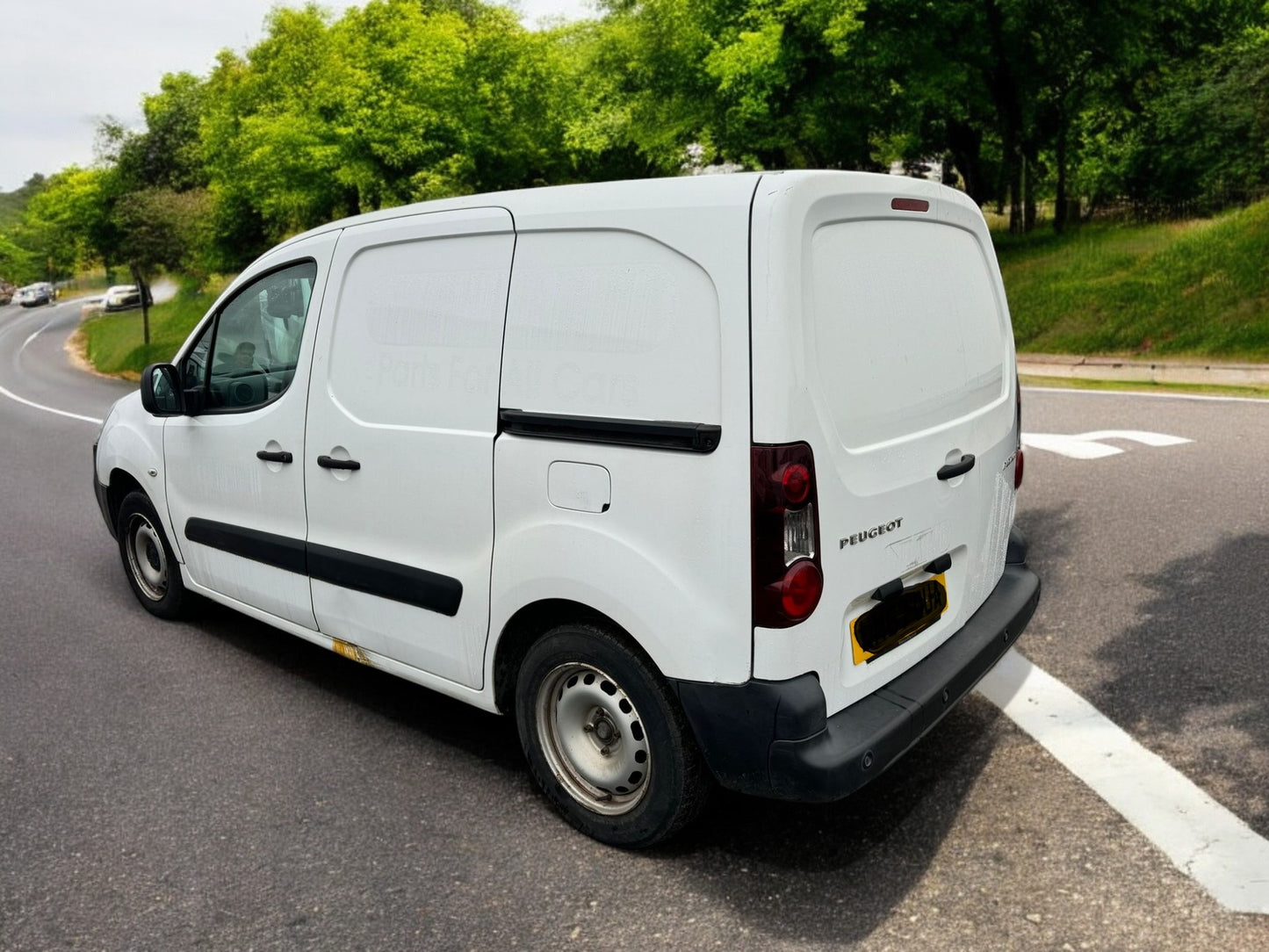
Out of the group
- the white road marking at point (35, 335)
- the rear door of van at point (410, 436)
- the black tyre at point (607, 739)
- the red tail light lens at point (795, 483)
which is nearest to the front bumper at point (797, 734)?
the black tyre at point (607, 739)

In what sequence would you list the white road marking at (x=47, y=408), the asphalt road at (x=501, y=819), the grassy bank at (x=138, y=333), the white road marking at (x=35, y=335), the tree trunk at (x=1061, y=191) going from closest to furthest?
the asphalt road at (x=501, y=819) → the white road marking at (x=47, y=408) → the tree trunk at (x=1061, y=191) → the grassy bank at (x=138, y=333) → the white road marking at (x=35, y=335)

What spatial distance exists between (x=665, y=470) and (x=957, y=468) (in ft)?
3.52

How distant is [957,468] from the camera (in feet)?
10.9

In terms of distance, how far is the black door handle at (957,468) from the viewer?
128 inches

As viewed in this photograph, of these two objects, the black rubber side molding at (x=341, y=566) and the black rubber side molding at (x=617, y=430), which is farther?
the black rubber side molding at (x=341, y=566)

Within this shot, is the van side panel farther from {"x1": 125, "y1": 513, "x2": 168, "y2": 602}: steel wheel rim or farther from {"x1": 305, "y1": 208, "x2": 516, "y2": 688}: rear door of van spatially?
{"x1": 125, "y1": 513, "x2": 168, "y2": 602}: steel wheel rim

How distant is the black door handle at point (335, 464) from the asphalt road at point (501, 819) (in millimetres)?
1097

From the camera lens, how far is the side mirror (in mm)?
4674

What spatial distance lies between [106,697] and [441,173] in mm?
31503

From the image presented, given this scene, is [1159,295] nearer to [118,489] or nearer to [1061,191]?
[1061,191]

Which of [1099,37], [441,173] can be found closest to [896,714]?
[1099,37]

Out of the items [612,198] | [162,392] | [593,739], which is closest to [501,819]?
[593,739]

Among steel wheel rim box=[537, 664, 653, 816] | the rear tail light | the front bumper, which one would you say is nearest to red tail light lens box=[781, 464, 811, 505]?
the rear tail light

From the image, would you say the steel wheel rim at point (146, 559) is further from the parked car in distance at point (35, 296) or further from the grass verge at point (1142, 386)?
the parked car in distance at point (35, 296)
